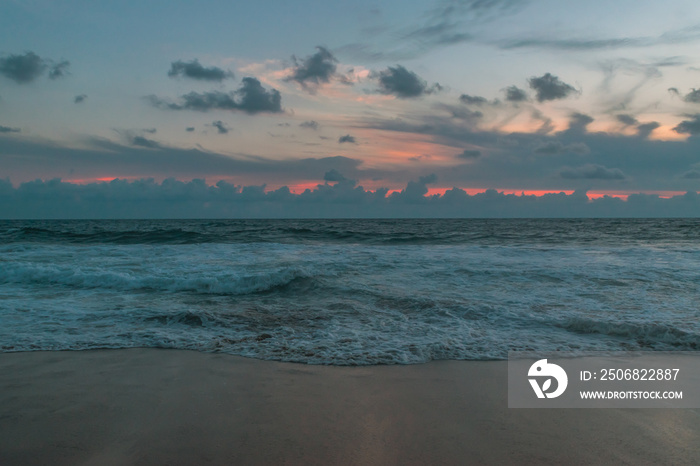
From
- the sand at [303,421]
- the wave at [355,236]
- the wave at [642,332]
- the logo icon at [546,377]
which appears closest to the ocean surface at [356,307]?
the wave at [642,332]

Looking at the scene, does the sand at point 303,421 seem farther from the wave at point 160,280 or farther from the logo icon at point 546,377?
the wave at point 160,280

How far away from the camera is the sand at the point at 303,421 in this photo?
3.19 m

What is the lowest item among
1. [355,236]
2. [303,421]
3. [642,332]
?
[303,421]

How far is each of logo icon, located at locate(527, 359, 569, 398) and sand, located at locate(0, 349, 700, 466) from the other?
347 millimetres

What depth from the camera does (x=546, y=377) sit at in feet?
16.2

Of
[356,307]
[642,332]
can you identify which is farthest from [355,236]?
[642,332]

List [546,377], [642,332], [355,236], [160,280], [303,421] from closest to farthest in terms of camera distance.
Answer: [303,421], [546,377], [642,332], [160,280], [355,236]

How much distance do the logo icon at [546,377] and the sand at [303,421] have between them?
347 mm

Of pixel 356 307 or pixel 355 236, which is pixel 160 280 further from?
pixel 355 236

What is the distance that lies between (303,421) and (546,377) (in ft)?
9.76

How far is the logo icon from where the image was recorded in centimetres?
451

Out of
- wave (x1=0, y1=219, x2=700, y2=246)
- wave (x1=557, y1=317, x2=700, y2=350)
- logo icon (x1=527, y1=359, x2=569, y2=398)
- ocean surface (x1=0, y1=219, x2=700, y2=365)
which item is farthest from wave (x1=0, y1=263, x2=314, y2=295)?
wave (x1=0, y1=219, x2=700, y2=246)

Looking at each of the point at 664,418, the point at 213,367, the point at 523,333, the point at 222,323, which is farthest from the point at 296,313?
the point at 664,418

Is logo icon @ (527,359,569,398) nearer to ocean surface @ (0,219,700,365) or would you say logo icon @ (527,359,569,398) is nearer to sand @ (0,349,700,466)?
sand @ (0,349,700,466)
